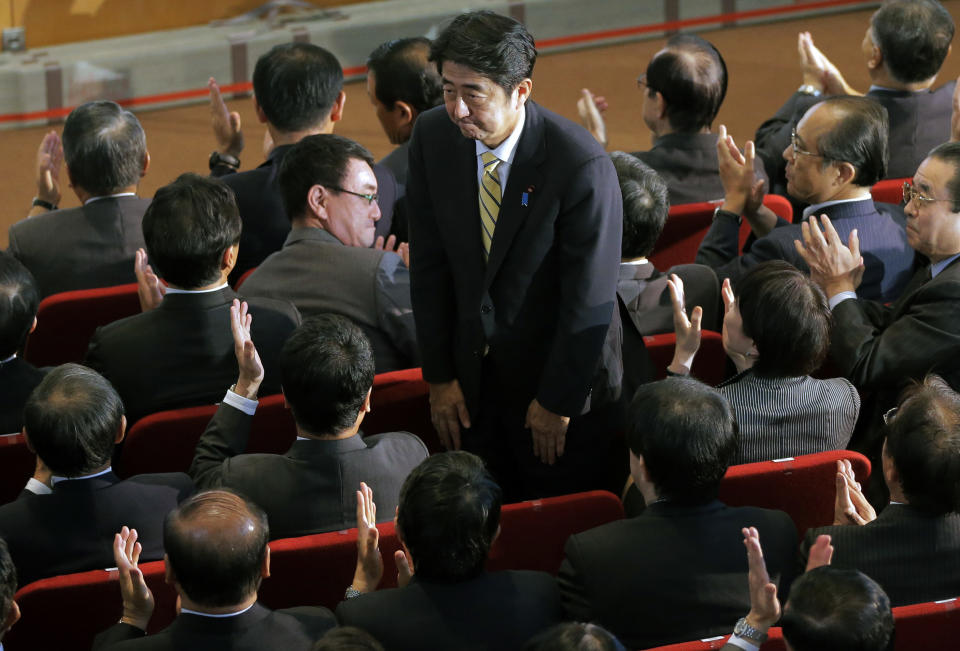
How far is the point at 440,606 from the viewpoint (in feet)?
7.68

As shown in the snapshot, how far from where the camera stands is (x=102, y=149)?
4031 millimetres

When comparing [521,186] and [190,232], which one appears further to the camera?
[190,232]

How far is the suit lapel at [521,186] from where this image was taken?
289 cm

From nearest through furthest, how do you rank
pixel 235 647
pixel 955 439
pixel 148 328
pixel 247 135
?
pixel 235 647, pixel 955 439, pixel 148 328, pixel 247 135

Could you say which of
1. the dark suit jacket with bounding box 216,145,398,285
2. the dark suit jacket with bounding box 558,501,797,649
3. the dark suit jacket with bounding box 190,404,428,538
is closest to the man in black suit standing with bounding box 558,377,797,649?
the dark suit jacket with bounding box 558,501,797,649

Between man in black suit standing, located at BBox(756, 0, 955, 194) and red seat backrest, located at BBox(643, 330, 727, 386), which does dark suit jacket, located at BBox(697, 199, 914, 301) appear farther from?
man in black suit standing, located at BBox(756, 0, 955, 194)

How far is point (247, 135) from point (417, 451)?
418 centimetres

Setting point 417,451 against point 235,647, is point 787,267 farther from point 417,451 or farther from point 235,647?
point 235,647

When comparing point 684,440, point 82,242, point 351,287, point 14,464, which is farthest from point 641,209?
point 82,242

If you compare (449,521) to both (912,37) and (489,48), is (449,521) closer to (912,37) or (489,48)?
(489,48)

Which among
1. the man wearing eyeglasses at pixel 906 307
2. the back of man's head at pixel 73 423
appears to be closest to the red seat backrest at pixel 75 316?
the back of man's head at pixel 73 423

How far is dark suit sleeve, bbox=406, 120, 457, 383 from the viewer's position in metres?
3.04

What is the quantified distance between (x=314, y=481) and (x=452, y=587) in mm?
517

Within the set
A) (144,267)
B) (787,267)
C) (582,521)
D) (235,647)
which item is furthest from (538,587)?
(144,267)
